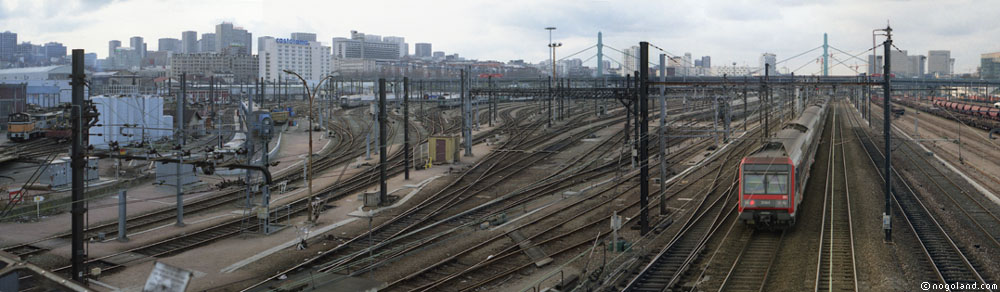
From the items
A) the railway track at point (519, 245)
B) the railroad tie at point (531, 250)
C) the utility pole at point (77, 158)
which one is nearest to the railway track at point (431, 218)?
the railway track at point (519, 245)

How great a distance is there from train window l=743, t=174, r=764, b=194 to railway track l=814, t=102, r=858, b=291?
201cm

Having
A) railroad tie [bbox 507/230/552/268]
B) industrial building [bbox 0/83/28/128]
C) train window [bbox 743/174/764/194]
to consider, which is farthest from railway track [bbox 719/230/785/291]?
industrial building [bbox 0/83/28/128]

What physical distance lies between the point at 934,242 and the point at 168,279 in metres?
19.3

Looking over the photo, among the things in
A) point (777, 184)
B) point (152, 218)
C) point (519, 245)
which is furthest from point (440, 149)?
point (777, 184)

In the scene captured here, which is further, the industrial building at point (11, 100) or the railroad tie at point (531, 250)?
the industrial building at point (11, 100)

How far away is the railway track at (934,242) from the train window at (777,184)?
10.5 ft

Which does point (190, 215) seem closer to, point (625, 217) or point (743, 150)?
point (625, 217)

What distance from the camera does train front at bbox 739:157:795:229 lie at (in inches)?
778

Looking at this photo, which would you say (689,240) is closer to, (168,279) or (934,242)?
(934,242)

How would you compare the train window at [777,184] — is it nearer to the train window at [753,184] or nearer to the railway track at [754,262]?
the train window at [753,184]

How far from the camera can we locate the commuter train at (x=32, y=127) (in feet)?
163

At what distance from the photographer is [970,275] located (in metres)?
16.2

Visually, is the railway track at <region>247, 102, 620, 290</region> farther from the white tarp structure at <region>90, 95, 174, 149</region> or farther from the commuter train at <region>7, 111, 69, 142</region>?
the commuter train at <region>7, 111, 69, 142</region>

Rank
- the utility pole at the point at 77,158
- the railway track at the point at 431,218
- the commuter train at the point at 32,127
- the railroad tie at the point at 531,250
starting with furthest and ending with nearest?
the commuter train at the point at 32,127
the railway track at the point at 431,218
the railroad tie at the point at 531,250
the utility pole at the point at 77,158
